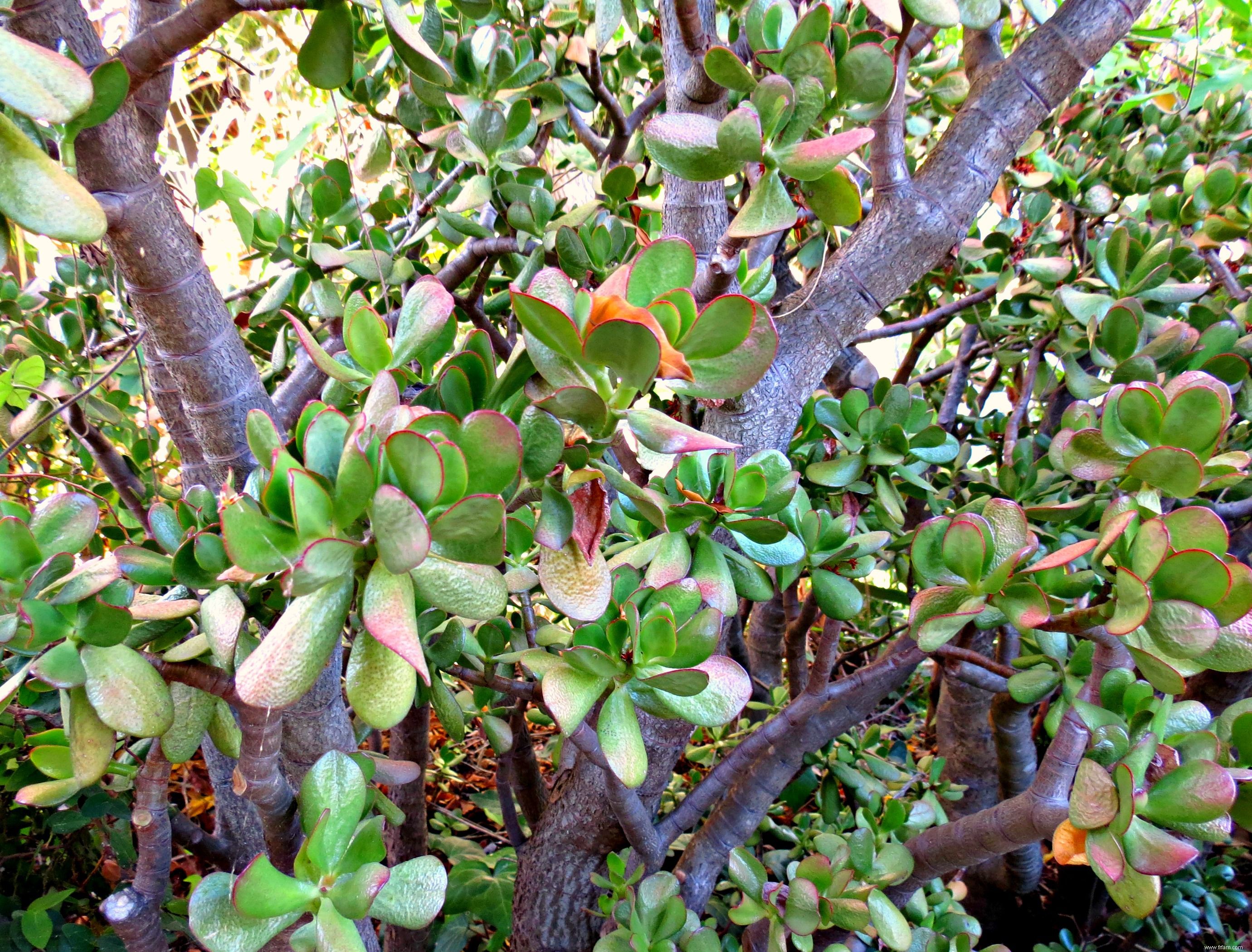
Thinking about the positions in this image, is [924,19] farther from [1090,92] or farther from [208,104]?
[208,104]

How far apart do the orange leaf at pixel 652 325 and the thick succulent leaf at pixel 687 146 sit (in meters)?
0.17

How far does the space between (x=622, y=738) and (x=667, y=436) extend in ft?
0.66

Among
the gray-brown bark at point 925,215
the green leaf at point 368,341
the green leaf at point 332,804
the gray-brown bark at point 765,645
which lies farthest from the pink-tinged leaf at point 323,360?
the gray-brown bark at point 765,645

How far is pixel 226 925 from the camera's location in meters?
0.48

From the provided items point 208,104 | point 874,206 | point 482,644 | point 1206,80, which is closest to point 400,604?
point 482,644

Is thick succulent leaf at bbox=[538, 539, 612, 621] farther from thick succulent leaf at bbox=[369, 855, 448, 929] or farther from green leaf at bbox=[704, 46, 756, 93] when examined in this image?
green leaf at bbox=[704, 46, 756, 93]

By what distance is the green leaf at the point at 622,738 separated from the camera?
1.53ft

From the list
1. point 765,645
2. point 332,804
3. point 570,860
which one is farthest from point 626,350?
point 765,645

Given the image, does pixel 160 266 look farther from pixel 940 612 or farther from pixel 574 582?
pixel 940 612

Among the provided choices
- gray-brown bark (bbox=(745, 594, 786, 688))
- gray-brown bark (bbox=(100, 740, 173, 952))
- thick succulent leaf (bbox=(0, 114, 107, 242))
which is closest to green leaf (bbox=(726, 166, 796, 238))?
thick succulent leaf (bbox=(0, 114, 107, 242))

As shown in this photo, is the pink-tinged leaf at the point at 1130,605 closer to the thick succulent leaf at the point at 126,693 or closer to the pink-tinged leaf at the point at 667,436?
the pink-tinged leaf at the point at 667,436

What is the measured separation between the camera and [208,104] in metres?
2.84

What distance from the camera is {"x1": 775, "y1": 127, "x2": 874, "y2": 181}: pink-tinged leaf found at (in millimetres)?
468

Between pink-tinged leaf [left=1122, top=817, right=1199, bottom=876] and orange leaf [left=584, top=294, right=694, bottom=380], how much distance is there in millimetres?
419
